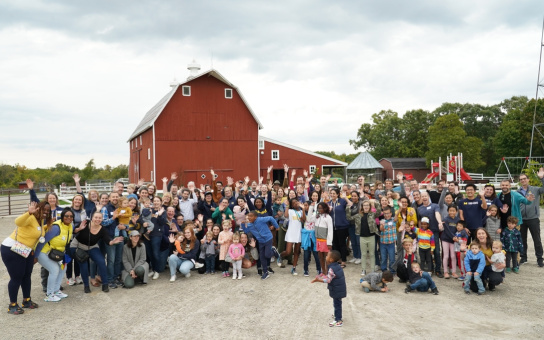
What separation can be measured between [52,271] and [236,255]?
3461 mm

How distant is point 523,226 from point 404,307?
4.59m

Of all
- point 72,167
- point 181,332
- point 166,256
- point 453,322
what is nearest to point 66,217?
point 166,256

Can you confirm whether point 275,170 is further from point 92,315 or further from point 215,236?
point 92,315

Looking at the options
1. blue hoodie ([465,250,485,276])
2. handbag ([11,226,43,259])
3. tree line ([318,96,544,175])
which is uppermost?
tree line ([318,96,544,175])

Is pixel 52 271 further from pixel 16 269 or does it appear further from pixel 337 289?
pixel 337 289

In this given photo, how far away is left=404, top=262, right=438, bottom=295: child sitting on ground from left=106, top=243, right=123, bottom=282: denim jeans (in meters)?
5.58

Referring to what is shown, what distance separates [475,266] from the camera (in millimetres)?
7355

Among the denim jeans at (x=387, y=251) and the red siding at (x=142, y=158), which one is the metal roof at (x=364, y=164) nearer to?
the red siding at (x=142, y=158)

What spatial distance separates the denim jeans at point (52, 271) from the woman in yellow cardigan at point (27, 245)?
26cm

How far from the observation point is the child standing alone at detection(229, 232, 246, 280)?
857 cm

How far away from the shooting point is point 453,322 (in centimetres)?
588

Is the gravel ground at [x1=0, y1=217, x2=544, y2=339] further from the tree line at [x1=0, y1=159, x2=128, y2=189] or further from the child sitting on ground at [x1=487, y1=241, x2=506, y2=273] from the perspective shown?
the tree line at [x1=0, y1=159, x2=128, y2=189]

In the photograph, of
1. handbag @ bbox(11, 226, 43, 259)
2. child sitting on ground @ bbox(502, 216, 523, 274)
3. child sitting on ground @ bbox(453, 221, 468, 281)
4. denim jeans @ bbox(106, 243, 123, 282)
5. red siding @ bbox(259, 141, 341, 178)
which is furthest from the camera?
red siding @ bbox(259, 141, 341, 178)

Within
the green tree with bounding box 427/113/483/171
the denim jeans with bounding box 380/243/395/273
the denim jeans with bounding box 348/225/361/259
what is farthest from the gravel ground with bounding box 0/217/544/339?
the green tree with bounding box 427/113/483/171
